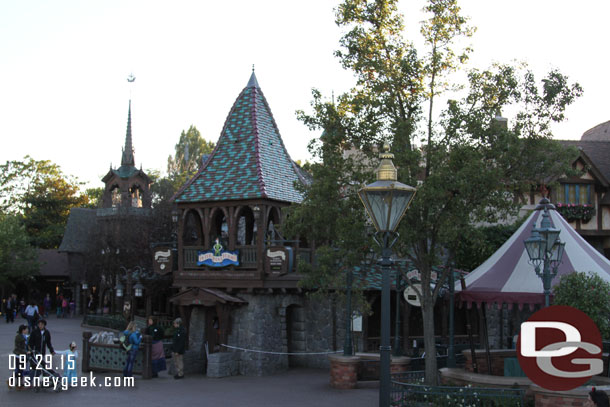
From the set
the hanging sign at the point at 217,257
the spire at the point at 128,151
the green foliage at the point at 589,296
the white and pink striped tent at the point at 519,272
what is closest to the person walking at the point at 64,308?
the spire at the point at 128,151

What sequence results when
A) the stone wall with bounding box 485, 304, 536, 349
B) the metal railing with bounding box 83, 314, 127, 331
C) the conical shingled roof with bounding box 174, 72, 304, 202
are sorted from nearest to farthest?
1. the conical shingled roof with bounding box 174, 72, 304, 202
2. the stone wall with bounding box 485, 304, 536, 349
3. the metal railing with bounding box 83, 314, 127, 331

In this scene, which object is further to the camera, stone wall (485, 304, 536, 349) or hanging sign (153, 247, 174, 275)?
stone wall (485, 304, 536, 349)

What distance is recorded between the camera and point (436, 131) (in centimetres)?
1647

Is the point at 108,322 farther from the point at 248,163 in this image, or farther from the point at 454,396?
the point at 454,396

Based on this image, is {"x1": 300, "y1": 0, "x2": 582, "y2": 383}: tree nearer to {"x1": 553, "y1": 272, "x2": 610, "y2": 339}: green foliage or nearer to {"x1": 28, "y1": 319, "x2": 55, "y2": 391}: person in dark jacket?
{"x1": 553, "y1": 272, "x2": 610, "y2": 339}: green foliage

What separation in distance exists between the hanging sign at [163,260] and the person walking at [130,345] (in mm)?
5130

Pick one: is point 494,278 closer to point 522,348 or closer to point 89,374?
point 522,348

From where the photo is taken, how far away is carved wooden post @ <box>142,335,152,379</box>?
61.8 feet

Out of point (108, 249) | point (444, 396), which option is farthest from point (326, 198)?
point (108, 249)

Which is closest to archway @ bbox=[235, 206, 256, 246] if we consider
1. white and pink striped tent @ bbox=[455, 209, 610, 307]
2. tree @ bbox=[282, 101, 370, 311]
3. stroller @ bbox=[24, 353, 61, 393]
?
tree @ bbox=[282, 101, 370, 311]

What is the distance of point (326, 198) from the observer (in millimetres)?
16234

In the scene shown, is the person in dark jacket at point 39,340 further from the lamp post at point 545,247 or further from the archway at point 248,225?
the lamp post at point 545,247

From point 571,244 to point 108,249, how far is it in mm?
29666

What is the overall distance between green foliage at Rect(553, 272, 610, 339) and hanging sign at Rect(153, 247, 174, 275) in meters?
14.2
